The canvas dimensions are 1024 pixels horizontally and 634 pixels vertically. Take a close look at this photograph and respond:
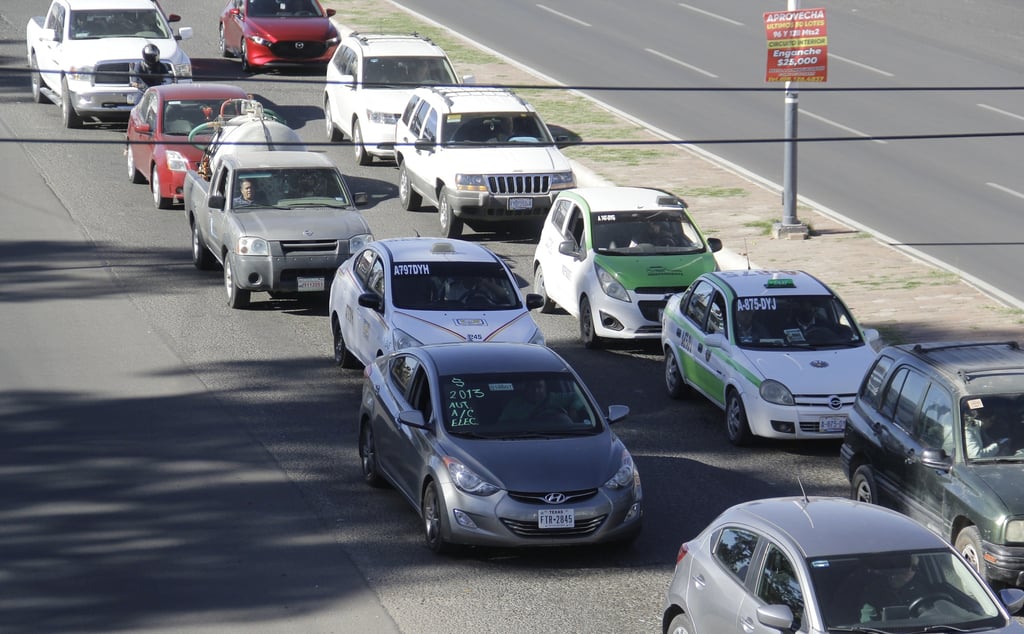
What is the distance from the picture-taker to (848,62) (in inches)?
1439

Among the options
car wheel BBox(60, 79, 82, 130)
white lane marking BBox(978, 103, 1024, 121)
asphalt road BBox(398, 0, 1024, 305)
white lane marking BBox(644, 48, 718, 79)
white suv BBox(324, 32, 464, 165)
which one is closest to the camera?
asphalt road BBox(398, 0, 1024, 305)

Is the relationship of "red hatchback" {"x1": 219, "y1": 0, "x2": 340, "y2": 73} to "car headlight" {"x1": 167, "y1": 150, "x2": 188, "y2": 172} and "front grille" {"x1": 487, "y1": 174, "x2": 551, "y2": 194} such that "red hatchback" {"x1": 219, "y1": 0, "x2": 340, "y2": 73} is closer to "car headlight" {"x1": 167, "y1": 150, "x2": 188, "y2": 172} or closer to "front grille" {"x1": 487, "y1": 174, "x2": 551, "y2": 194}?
"car headlight" {"x1": 167, "y1": 150, "x2": 188, "y2": 172}

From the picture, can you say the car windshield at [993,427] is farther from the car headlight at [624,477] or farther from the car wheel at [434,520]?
the car wheel at [434,520]

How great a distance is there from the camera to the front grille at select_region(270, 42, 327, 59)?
3481cm

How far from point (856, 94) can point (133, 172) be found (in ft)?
53.2

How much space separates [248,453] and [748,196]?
527 inches

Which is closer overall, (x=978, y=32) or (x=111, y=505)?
(x=111, y=505)

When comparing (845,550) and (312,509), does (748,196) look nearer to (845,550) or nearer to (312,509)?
(312,509)

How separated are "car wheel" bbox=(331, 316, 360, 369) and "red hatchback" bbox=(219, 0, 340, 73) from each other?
18.2 metres

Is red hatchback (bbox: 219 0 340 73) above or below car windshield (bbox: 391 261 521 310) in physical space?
above

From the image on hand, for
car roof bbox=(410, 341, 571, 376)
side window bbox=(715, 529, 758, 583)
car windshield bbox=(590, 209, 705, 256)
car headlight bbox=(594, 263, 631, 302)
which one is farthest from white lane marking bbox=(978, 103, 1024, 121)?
side window bbox=(715, 529, 758, 583)

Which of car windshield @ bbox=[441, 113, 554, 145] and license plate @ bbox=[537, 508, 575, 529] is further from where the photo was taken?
car windshield @ bbox=[441, 113, 554, 145]

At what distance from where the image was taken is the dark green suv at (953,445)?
35.6ft

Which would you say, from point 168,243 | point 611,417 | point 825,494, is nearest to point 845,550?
point 611,417
